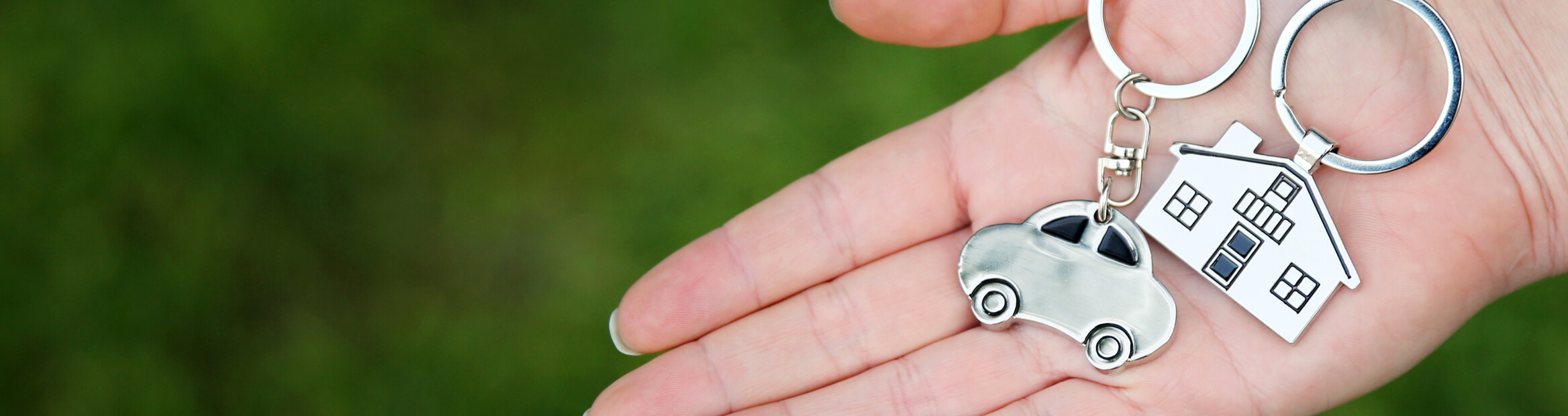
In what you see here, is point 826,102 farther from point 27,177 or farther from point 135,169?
point 27,177

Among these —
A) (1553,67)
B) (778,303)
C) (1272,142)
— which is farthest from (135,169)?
(1553,67)

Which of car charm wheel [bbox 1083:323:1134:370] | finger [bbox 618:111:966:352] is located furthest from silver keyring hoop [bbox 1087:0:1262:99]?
car charm wheel [bbox 1083:323:1134:370]

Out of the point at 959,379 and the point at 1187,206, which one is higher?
the point at 1187,206

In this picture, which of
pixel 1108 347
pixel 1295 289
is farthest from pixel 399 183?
pixel 1295 289

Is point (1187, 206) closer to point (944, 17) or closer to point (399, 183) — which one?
point (944, 17)

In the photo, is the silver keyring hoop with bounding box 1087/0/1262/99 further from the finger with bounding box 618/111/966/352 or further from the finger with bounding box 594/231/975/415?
the finger with bounding box 594/231/975/415

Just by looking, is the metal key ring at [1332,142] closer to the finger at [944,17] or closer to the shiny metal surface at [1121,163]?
the shiny metal surface at [1121,163]

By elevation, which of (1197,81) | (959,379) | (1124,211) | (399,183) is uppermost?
(1197,81)
